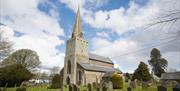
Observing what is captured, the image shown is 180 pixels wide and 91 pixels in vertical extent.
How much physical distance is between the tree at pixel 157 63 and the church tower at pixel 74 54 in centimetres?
2424

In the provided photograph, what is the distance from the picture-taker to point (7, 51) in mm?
23688

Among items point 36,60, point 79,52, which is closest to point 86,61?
point 79,52

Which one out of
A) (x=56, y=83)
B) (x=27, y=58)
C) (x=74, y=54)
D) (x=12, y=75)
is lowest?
(x=56, y=83)

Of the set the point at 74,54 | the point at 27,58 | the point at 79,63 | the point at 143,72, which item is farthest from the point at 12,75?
the point at 143,72

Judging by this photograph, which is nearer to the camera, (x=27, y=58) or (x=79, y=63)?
(x=79, y=63)

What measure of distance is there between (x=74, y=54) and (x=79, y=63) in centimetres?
313

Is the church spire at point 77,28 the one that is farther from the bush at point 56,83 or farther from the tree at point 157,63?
the tree at point 157,63

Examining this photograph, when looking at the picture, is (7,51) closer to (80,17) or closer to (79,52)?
(79,52)

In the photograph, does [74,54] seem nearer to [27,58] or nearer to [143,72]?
[27,58]

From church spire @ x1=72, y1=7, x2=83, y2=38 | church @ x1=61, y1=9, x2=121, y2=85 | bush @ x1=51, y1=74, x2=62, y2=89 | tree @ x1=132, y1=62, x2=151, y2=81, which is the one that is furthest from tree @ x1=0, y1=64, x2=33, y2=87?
tree @ x1=132, y1=62, x2=151, y2=81

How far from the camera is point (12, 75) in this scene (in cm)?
3150

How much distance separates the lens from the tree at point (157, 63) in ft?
190

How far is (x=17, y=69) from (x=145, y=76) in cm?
2598

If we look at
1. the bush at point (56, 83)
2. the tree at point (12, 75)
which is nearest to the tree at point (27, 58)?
the tree at point (12, 75)
